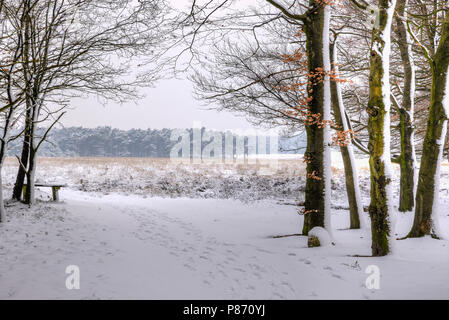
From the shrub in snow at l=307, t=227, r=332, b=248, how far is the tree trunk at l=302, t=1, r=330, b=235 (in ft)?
0.45

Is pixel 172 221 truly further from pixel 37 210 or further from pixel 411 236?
pixel 411 236

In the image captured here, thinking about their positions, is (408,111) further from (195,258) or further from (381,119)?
(195,258)

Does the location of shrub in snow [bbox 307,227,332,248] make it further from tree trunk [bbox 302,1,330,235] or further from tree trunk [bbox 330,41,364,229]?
tree trunk [bbox 330,41,364,229]

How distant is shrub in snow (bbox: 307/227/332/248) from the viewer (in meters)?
5.29

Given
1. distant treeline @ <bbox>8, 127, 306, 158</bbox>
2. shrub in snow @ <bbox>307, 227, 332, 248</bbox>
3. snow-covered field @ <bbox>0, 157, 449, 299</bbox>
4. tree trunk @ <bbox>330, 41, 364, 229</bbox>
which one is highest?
distant treeline @ <bbox>8, 127, 306, 158</bbox>

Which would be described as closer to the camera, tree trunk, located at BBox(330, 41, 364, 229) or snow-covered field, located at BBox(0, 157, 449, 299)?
snow-covered field, located at BBox(0, 157, 449, 299)

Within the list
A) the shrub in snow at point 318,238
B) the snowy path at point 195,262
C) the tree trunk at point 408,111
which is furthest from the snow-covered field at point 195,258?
the tree trunk at point 408,111

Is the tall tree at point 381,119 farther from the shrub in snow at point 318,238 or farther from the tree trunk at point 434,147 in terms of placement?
the tree trunk at point 434,147

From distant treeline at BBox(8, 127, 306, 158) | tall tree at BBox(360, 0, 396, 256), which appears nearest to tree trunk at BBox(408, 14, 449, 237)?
tall tree at BBox(360, 0, 396, 256)

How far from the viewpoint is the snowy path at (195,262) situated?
3.52 m
